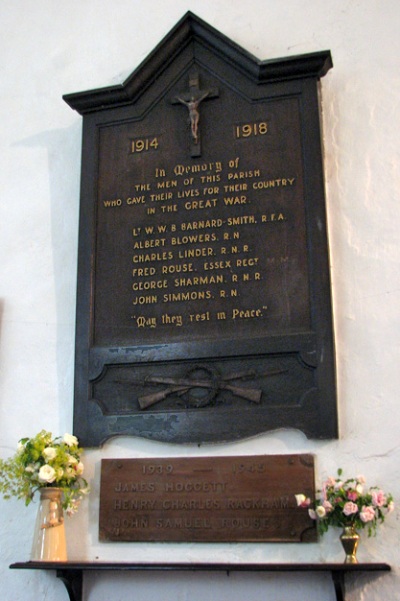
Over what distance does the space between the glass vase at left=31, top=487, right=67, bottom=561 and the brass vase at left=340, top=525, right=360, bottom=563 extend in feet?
4.42

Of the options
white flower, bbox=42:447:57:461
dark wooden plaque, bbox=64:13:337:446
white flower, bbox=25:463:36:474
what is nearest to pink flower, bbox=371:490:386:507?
dark wooden plaque, bbox=64:13:337:446

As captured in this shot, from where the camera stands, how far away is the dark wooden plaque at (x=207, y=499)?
3.76 m

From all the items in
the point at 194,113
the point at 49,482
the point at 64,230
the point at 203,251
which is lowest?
the point at 49,482

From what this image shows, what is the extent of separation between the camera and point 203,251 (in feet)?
14.1

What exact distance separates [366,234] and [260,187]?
62 centimetres

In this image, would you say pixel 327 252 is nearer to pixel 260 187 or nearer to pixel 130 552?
pixel 260 187

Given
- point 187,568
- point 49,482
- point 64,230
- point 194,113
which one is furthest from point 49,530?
point 194,113

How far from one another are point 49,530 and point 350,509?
1.46 meters

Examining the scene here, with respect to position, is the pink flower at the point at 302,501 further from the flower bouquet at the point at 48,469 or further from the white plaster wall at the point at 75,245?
the flower bouquet at the point at 48,469

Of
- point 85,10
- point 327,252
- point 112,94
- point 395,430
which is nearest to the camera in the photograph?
point 395,430

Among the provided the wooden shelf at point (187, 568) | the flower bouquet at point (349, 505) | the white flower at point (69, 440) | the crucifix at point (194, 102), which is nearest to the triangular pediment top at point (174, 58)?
the crucifix at point (194, 102)

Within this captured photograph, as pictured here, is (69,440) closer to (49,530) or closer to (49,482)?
(49,482)

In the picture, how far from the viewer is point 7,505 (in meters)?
4.24

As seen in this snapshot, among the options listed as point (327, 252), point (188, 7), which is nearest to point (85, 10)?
point (188, 7)
